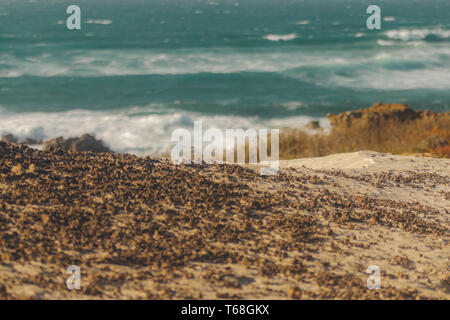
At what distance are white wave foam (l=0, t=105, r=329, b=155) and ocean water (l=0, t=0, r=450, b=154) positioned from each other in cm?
5

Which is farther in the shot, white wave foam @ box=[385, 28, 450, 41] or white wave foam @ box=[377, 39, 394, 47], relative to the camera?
white wave foam @ box=[385, 28, 450, 41]

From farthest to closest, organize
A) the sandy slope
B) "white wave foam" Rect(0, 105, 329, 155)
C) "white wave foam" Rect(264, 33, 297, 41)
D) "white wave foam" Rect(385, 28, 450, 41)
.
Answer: "white wave foam" Rect(264, 33, 297, 41) < "white wave foam" Rect(385, 28, 450, 41) < "white wave foam" Rect(0, 105, 329, 155) < the sandy slope

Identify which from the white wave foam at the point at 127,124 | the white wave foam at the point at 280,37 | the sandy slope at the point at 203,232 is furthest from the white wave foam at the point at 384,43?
the sandy slope at the point at 203,232

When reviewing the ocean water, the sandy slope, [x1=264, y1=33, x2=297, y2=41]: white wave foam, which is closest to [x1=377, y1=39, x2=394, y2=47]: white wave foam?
the ocean water

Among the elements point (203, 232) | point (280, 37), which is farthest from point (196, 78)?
point (203, 232)

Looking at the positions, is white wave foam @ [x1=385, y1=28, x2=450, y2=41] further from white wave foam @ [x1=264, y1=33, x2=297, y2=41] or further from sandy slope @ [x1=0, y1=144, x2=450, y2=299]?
sandy slope @ [x1=0, y1=144, x2=450, y2=299]

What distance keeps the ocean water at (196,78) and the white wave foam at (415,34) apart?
0.42 ft

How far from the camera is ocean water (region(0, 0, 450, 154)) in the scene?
21.8 metres

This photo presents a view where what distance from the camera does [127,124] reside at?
20.8 m

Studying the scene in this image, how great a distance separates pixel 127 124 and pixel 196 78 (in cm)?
1104

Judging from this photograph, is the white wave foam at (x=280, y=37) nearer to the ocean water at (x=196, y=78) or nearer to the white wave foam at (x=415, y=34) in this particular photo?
the ocean water at (x=196, y=78)

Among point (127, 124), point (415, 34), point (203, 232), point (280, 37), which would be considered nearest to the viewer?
point (203, 232)

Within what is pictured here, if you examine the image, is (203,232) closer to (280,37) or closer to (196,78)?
(196,78)
